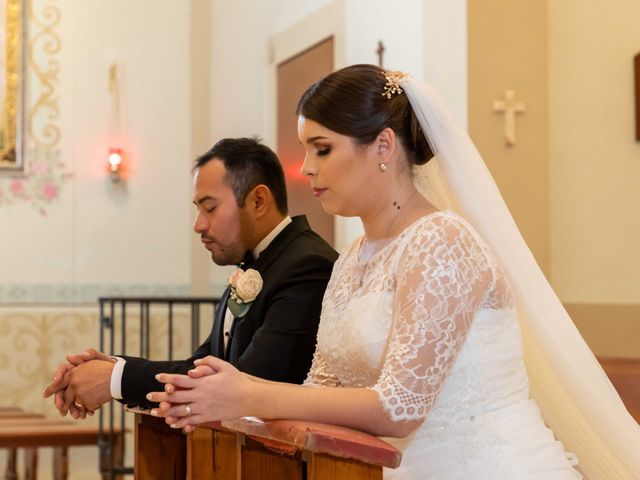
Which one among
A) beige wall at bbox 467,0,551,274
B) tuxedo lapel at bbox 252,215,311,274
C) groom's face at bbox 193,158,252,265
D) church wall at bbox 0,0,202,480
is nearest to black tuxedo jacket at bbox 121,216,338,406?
tuxedo lapel at bbox 252,215,311,274

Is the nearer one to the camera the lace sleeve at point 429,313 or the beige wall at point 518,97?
the lace sleeve at point 429,313

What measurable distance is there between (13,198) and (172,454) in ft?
17.5

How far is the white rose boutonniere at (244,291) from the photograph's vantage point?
3.41m

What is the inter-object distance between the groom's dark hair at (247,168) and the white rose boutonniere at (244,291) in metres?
0.38

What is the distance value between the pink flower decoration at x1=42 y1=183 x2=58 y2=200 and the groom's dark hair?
4318mm

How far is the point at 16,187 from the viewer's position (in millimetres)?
7812

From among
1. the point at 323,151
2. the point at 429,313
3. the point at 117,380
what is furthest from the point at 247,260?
the point at 429,313

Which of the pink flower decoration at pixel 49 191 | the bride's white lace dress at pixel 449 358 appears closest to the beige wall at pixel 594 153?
the bride's white lace dress at pixel 449 358

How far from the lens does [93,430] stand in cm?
656

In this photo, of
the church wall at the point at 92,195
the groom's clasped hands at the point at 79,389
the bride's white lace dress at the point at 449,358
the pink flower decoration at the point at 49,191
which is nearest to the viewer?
the bride's white lace dress at the point at 449,358

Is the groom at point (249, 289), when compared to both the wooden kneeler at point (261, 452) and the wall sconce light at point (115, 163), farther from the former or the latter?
the wall sconce light at point (115, 163)

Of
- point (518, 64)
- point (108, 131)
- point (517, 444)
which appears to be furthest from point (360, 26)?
point (517, 444)

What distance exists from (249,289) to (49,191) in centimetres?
483

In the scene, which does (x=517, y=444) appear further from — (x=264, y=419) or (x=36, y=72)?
(x=36, y=72)
